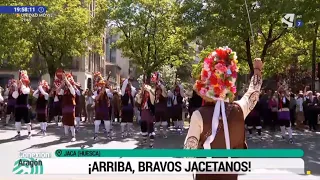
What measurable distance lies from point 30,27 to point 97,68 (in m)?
29.6

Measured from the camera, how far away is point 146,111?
474 inches

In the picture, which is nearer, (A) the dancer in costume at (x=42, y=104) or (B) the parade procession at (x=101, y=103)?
(B) the parade procession at (x=101, y=103)

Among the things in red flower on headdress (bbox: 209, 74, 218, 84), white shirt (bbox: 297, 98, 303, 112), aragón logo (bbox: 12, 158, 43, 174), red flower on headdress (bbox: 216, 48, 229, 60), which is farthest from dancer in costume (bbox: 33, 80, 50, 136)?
red flower on headdress (bbox: 209, 74, 218, 84)

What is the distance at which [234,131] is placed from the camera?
347 cm

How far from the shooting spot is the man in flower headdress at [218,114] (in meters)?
3.43

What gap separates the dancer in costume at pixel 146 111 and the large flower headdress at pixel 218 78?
8.41 m

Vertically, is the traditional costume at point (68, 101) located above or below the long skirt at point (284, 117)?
above

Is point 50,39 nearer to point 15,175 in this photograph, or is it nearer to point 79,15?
point 79,15

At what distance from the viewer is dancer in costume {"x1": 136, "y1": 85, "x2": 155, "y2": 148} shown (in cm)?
1208

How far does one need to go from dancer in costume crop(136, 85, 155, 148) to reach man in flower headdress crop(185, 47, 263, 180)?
8460 millimetres

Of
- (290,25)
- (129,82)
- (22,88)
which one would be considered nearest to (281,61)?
(290,25)

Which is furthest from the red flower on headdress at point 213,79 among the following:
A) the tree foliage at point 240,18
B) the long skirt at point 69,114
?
the tree foliage at point 240,18

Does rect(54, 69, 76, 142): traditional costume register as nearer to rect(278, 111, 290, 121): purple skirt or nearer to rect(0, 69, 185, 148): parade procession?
rect(0, 69, 185, 148): parade procession

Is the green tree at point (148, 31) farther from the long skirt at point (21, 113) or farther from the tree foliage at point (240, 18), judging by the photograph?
the long skirt at point (21, 113)
